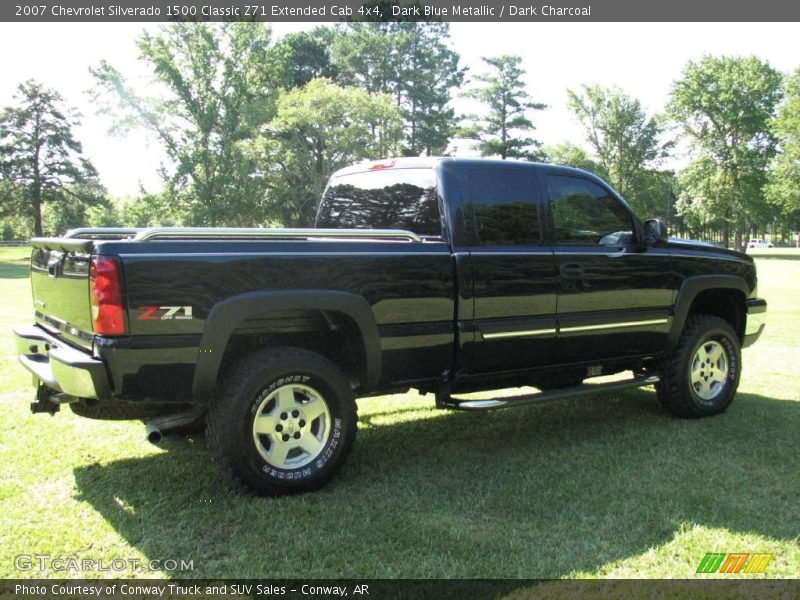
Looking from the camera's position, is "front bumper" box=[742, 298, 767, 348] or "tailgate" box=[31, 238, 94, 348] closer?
"tailgate" box=[31, 238, 94, 348]

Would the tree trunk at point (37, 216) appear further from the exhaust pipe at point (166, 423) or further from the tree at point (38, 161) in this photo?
the exhaust pipe at point (166, 423)

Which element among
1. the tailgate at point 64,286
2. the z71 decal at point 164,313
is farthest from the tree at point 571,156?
the z71 decal at point 164,313

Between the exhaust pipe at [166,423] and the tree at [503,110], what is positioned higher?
the tree at [503,110]

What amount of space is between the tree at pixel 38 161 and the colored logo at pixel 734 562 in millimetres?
56263

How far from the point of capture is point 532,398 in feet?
Result: 15.4

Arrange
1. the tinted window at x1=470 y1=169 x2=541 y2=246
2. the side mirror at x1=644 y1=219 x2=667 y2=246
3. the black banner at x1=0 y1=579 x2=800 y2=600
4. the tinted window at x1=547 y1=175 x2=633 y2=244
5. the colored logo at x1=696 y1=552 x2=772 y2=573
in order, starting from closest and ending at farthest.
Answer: the black banner at x1=0 y1=579 x2=800 y2=600 → the colored logo at x1=696 y1=552 x2=772 y2=573 → the tinted window at x1=470 y1=169 x2=541 y2=246 → the tinted window at x1=547 y1=175 x2=633 y2=244 → the side mirror at x1=644 y1=219 x2=667 y2=246

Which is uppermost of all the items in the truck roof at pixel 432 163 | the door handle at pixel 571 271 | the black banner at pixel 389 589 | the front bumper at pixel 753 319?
the truck roof at pixel 432 163

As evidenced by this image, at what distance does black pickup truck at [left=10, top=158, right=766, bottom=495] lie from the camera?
3549 mm

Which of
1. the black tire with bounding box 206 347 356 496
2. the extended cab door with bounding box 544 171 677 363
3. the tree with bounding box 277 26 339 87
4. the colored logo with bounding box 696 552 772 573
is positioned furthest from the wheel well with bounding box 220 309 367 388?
the tree with bounding box 277 26 339 87

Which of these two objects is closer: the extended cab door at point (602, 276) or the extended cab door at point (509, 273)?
the extended cab door at point (509, 273)

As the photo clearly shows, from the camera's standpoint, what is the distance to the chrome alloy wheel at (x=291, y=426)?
12.7ft

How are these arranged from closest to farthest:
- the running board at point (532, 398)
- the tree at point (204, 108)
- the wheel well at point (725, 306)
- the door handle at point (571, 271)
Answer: the running board at point (532, 398) → the door handle at point (571, 271) → the wheel well at point (725, 306) → the tree at point (204, 108)

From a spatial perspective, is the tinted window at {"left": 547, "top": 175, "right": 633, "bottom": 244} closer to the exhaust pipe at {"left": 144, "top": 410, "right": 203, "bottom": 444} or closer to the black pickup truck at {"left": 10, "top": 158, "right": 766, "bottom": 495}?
the black pickup truck at {"left": 10, "top": 158, "right": 766, "bottom": 495}

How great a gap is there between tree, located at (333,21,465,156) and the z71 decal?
49083mm
